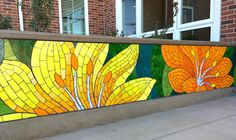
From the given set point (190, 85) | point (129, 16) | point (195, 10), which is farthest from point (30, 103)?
point (129, 16)

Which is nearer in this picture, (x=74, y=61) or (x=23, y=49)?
(x=23, y=49)

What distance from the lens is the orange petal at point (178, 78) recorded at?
395cm

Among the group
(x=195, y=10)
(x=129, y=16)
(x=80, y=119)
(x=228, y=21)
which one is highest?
(x=129, y=16)

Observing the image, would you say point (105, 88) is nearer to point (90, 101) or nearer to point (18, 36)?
point (90, 101)

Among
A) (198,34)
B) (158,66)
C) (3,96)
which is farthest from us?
(198,34)

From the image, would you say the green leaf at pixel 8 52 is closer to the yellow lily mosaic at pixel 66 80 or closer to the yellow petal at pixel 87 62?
the yellow lily mosaic at pixel 66 80

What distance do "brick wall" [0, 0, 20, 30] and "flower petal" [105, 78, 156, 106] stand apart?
417 cm

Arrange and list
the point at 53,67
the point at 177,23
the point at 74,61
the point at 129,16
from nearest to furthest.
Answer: the point at 53,67, the point at 74,61, the point at 177,23, the point at 129,16

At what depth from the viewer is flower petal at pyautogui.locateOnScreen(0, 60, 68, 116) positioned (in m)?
2.55

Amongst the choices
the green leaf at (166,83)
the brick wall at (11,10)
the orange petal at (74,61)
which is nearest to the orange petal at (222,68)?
the green leaf at (166,83)

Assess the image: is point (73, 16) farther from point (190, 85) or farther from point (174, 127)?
point (174, 127)

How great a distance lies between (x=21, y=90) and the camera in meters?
2.66

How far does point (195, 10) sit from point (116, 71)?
123 inches

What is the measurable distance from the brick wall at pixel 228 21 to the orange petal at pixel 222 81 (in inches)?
28.9
